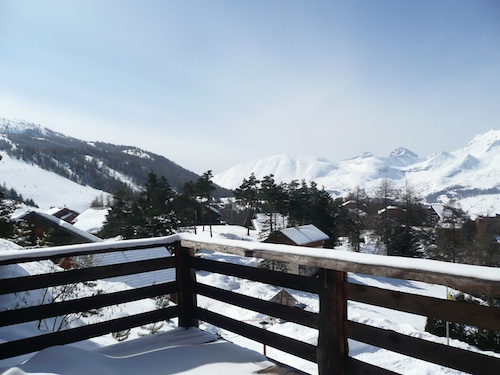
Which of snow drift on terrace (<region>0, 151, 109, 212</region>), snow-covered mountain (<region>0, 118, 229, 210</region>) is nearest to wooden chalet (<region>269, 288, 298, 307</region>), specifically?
snow-covered mountain (<region>0, 118, 229, 210</region>)

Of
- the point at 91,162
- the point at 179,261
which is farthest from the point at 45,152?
the point at 179,261

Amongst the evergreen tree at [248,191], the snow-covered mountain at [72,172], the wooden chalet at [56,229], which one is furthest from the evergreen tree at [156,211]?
the snow-covered mountain at [72,172]

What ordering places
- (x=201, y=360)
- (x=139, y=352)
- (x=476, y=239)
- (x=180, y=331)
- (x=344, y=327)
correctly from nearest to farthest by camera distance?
(x=344, y=327) < (x=201, y=360) < (x=139, y=352) < (x=180, y=331) < (x=476, y=239)

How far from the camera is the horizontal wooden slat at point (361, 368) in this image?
2.15 metres

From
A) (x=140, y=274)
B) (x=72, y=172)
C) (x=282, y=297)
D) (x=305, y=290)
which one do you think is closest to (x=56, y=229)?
(x=140, y=274)

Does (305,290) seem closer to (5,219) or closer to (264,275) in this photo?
(264,275)

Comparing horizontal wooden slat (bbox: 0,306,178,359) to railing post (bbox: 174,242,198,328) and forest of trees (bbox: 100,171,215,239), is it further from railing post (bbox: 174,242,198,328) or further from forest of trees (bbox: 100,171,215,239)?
forest of trees (bbox: 100,171,215,239)

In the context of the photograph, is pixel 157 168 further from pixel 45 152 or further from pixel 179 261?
pixel 179 261

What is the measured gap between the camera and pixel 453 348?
185 centimetres

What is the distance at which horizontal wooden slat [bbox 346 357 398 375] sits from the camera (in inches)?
84.5

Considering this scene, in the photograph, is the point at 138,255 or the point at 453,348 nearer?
the point at 453,348

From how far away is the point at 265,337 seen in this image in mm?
2924

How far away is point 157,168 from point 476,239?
133213mm

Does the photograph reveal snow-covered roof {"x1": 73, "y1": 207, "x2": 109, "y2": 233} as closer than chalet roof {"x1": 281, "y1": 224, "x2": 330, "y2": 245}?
No
